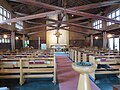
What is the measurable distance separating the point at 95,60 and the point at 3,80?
11.7 ft

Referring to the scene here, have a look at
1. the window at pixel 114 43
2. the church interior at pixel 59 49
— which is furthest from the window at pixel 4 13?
the window at pixel 114 43

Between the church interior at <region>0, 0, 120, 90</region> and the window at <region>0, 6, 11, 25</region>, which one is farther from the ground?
the window at <region>0, 6, 11, 25</region>

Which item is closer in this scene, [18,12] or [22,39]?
[18,12]

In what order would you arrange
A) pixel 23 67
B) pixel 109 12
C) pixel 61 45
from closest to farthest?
1. pixel 23 67
2. pixel 109 12
3. pixel 61 45

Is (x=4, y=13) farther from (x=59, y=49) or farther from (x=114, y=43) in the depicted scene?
(x=59, y=49)

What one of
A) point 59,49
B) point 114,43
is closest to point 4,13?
point 114,43

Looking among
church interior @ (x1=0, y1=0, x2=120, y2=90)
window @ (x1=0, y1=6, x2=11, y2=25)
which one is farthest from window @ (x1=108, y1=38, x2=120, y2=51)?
window @ (x1=0, y1=6, x2=11, y2=25)

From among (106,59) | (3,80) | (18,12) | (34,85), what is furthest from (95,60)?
(18,12)

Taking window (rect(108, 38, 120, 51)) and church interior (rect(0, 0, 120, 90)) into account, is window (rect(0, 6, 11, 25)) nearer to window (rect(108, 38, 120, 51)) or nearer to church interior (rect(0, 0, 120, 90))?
church interior (rect(0, 0, 120, 90))

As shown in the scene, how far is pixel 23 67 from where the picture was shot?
5656 millimetres

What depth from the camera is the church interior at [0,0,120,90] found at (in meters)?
5.06

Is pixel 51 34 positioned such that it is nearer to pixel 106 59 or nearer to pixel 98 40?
pixel 98 40

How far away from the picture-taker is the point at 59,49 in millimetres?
22141

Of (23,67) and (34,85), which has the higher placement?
(23,67)
